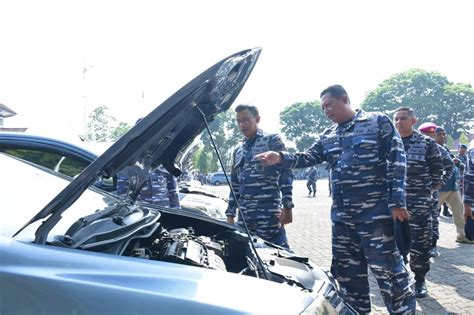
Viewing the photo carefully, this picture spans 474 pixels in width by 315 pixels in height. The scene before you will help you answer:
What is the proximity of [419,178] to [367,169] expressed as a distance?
1.74 m

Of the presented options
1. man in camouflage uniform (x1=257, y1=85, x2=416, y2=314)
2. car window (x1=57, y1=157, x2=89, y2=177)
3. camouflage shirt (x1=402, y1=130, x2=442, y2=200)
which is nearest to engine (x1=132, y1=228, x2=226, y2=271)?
man in camouflage uniform (x1=257, y1=85, x2=416, y2=314)

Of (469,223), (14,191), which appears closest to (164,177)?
(14,191)

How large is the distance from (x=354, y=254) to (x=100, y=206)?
1951mm

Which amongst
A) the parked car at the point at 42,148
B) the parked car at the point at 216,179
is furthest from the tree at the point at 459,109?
the parked car at the point at 42,148

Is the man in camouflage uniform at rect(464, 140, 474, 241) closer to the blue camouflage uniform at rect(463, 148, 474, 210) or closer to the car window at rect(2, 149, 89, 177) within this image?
the blue camouflage uniform at rect(463, 148, 474, 210)

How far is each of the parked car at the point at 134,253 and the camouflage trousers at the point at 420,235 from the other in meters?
2.31

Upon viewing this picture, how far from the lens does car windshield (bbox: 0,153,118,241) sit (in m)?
1.57

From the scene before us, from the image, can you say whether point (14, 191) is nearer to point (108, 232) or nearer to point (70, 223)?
point (70, 223)

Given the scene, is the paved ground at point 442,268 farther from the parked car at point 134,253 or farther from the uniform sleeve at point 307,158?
the parked car at point 134,253

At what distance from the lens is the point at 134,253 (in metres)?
1.80

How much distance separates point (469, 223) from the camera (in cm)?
482

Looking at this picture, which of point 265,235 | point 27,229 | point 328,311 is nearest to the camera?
point 27,229

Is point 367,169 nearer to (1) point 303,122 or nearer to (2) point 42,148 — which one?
(2) point 42,148

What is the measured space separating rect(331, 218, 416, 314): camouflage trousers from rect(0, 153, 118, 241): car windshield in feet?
5.85
